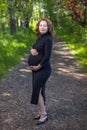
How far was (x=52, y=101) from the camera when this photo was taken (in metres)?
8.18

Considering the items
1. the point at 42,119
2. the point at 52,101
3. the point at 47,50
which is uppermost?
the point at 47,50

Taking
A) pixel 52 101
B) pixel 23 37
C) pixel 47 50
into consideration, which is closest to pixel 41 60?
pixel 47 50

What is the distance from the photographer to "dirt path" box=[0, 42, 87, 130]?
656 centimetres

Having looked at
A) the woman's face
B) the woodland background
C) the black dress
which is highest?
the woman's face

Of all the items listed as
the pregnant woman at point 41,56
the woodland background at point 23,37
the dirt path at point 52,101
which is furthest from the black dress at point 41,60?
the woodland background at point 23,37

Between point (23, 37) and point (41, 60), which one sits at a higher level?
point (41, 60)

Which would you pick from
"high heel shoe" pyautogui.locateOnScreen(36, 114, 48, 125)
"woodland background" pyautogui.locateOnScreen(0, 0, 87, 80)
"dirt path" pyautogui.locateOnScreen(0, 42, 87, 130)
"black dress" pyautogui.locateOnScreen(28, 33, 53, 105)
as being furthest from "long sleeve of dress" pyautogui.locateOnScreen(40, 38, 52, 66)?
"woodland background" pyautogui.locateOnScreen(0, 0, 87, 80)

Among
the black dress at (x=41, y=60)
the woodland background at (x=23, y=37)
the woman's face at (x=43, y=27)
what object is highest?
the woman's face at (x=43, y=27)

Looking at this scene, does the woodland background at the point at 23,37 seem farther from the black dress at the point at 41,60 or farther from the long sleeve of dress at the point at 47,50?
the long sleeve of dress at the point at 47,50

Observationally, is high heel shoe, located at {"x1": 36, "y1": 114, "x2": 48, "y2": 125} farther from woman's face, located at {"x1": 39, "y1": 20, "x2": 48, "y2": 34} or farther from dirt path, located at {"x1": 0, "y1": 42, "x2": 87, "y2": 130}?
woman's face, located at {"x1": 39, "y1": 20, "x2": 48, "y2": 34}

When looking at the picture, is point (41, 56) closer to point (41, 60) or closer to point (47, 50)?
point (41, 60)

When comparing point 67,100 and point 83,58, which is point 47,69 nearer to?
point 67,100

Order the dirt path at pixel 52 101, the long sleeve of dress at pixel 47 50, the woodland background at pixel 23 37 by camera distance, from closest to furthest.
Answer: the long sleeve of dress at pixel 47 50
the dirt path at pixel 52 101
the woodland background at pixel 23 37

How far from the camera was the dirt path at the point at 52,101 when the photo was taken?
6555mm
